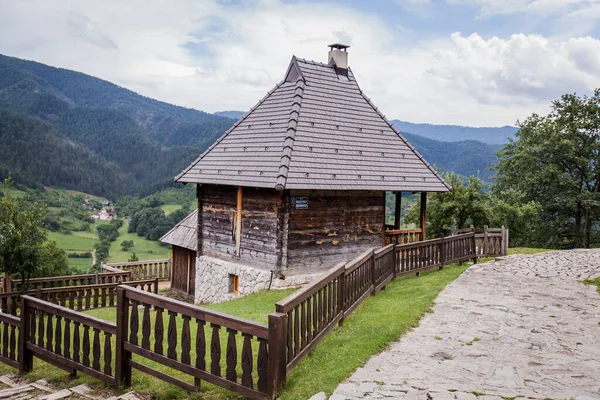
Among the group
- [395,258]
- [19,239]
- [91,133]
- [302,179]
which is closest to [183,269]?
[19,239]

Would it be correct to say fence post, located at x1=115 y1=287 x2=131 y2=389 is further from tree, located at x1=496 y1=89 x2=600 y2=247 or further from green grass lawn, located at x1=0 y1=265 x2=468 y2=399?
tree, located at x1=496 y1=89 x2=600 y2=247

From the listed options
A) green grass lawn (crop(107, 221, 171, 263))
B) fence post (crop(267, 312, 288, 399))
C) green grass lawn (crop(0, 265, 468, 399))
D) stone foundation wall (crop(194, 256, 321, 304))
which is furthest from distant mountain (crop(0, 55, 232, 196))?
fence post (crop(267, 312, 288, 399))

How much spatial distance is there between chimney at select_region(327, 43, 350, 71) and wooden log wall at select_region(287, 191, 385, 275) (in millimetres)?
5192

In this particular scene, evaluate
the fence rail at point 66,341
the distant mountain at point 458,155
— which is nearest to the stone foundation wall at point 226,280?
the fence rail at point 66,341

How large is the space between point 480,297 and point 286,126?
279 inches

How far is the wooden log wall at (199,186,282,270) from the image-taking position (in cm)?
1289

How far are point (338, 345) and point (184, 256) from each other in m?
13.5

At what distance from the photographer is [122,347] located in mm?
5930

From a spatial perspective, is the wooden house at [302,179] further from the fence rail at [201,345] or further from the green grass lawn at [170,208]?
the green grass lawn at [170,208]

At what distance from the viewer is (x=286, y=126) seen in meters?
13.8

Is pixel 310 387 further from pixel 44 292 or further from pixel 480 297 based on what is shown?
pixel 44 292

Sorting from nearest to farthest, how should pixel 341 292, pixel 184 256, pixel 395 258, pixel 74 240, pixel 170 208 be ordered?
pixel 341 292 → pixel 395 258 → pixel 184 256 → pixel 74 240 → pixel 170 208

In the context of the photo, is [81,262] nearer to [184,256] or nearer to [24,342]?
[184,256]

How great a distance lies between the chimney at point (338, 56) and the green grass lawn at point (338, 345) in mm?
8511
